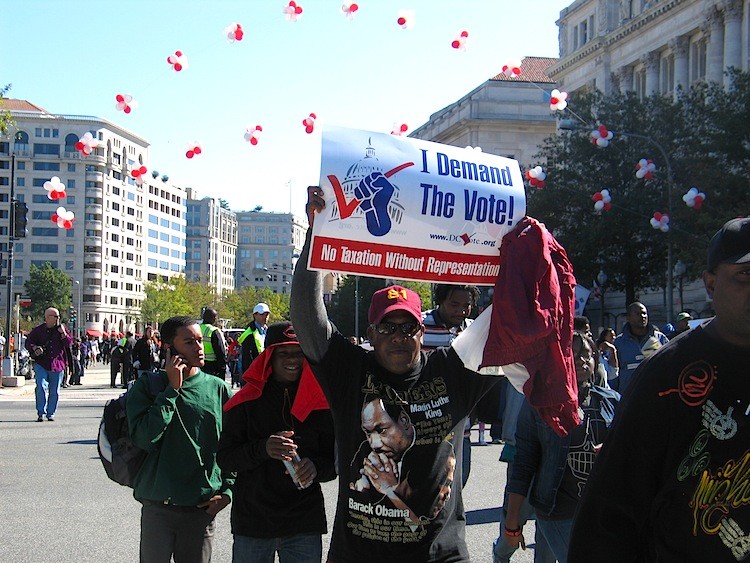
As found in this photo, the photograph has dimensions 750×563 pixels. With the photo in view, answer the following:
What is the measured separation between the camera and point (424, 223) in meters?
3.86

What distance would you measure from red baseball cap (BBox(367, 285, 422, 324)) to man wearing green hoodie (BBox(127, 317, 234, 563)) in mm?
1280

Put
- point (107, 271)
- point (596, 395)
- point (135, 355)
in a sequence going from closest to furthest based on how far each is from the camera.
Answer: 1. point (596, 395)
2. point (135, 355)
3. point (107, 271)

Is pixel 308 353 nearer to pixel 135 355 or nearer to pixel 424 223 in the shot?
pixel 424 223

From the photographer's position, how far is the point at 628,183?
140 feet

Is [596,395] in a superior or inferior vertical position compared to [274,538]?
superior

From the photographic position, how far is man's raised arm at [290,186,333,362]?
150 inches

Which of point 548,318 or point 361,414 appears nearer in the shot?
point 548,318

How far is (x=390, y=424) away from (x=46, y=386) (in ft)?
47.6

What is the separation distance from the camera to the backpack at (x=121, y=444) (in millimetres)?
4836

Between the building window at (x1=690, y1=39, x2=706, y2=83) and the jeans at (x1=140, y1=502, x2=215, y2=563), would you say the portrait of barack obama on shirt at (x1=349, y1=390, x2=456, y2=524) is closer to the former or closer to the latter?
the jeans at (x1=140, y1=502, x2=215, y2=563)

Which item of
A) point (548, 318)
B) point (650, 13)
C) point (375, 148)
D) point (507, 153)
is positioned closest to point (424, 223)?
point (375, 148)

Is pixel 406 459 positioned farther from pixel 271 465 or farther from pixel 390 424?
pixel 271 465

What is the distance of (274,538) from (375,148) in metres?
1.92

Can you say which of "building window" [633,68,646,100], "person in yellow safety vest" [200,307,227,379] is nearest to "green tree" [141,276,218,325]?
"building window" [633,68,646,100]
